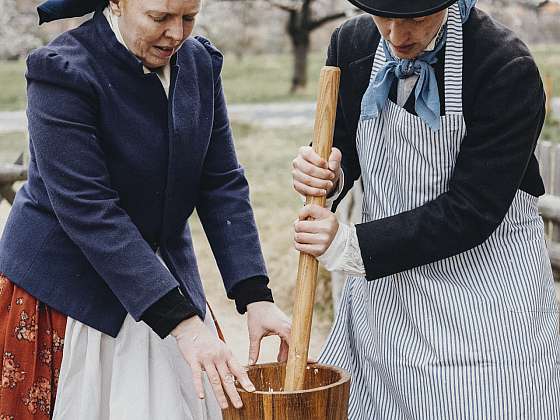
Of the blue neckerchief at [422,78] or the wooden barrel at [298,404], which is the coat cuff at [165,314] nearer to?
the wooden barrel at [298,404]

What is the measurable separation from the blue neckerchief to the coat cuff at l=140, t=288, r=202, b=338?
0.66 meters

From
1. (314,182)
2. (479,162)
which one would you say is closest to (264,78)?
(314,182)

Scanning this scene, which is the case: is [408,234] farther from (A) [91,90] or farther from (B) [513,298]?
(A) [91,90]

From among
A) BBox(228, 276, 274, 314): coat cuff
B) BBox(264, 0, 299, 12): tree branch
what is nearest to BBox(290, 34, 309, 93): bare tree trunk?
BBox(264, 0, 299, 12): tree branch

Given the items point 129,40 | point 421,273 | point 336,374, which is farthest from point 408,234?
point 129,40

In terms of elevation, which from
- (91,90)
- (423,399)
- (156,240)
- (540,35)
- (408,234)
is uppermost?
(91,90)

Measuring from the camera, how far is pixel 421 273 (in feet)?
8.17

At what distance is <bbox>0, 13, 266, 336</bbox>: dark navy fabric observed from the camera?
2.36 m

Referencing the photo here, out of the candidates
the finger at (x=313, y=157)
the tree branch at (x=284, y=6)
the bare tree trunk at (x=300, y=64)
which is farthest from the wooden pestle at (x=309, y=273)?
the bare tree trunk at (x=300, y=64)

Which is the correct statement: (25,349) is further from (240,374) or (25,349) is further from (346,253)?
(346,253)

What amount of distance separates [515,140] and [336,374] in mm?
685

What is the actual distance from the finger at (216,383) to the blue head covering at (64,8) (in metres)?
0.90

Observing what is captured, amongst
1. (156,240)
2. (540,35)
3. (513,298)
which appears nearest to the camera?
(513,298)

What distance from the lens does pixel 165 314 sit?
7.86 feet
